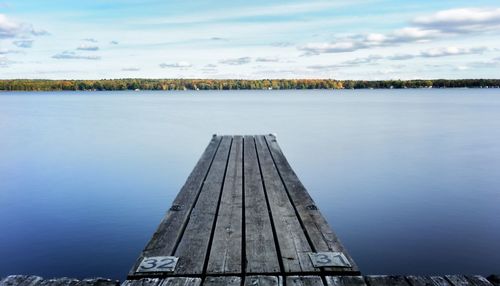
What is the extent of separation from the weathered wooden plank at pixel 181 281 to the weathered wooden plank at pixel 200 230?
8 cm

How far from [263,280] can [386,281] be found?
2.32 ft

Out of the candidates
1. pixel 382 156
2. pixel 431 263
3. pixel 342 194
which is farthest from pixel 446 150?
pixel 431 263

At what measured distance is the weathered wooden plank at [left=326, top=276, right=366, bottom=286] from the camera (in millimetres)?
2541

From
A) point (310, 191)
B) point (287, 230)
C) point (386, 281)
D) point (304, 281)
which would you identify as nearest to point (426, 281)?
point (386, 281)

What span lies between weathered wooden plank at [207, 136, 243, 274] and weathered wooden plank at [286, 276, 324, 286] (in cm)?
32

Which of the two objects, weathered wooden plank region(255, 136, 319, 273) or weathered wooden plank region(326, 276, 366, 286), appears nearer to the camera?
weathered wooden plank region(326, 276, 366, 286)

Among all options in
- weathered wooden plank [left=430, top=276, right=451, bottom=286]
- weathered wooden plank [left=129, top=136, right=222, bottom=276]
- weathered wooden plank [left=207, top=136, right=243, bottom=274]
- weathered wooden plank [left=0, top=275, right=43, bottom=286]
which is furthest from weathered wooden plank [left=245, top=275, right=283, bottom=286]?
weathered wooden plank [left=0, top=275, right=43, bottom=286]

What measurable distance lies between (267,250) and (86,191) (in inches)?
245

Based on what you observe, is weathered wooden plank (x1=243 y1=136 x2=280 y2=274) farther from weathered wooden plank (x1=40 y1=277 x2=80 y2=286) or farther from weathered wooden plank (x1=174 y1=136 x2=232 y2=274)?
weathered wooden plank (x1=40 y1=277 x2=80 y2=286)

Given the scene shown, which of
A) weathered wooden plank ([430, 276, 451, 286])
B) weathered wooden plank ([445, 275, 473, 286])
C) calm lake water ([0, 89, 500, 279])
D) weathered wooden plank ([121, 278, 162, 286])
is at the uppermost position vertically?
weathered wooden plank ([445, 275, 473, 286])

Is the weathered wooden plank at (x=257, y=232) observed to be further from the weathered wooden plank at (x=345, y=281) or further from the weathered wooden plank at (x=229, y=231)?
the weathered wooden plank at (x=345, y=281)

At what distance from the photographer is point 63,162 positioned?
1151 cm

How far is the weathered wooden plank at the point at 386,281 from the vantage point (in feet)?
8.38

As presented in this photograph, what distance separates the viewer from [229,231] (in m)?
3.39
